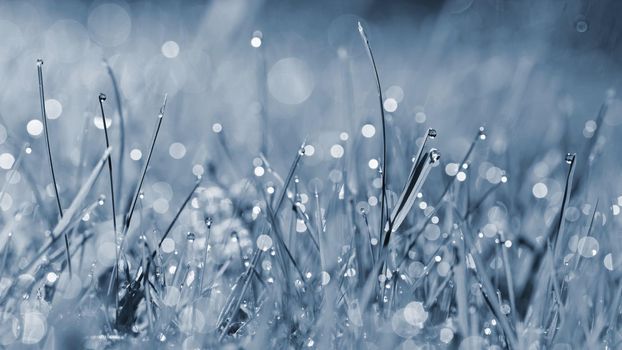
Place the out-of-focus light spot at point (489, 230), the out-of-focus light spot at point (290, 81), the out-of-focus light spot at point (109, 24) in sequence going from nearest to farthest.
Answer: the out-of-focus light spot at point (489, 230)
the out-of-focus light spot at point (290, 81)
the out-of-focus light spot at point (109, 24)

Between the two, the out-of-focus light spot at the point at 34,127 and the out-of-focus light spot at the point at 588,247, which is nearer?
the out-of-focus light spot at the point at 588,247

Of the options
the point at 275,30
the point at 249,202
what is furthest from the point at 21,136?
the point at 275,30

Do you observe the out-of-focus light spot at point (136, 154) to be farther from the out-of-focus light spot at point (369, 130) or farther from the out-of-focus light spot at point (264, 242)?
the out-of-focus light spot at point (264, 242)

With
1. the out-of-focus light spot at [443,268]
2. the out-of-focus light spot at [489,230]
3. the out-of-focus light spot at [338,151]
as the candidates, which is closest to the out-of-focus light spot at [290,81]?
the out-of-focus light spot at [338,151]

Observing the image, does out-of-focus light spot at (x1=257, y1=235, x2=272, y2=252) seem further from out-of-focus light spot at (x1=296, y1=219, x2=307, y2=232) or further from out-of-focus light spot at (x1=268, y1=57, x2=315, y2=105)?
out-of-focus light spot at (x1=268, y1=57, x2=315, y2=105)

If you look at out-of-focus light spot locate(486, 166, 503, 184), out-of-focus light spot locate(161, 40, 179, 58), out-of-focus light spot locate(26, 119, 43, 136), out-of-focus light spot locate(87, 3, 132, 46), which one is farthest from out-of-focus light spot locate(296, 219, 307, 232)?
out-of-focus light spot locate(87, 3, 132, 46)

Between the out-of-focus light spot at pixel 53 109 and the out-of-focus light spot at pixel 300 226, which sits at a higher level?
the out-of-focus light spot at pixel 53 109

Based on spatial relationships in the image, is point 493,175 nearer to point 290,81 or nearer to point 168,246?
point 168,246

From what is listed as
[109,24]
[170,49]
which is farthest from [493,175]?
[109,24]
